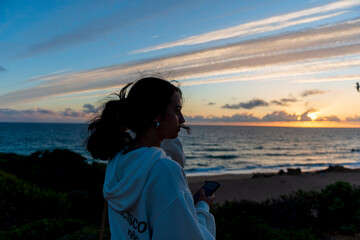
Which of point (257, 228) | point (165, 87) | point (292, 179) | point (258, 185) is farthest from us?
point (292, 179)

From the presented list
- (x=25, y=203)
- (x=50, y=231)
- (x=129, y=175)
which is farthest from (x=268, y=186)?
(x=129, y=175)

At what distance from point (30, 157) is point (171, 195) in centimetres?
1500

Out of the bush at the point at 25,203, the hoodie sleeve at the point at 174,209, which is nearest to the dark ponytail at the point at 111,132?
the hoodie sleeve at the point at 174,209

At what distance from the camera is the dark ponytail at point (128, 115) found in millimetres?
1623

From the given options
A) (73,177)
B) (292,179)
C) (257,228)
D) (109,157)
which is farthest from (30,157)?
(292,179)

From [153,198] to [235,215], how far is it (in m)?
6.07

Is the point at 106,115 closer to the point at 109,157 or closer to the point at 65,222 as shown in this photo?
the point at 109,157

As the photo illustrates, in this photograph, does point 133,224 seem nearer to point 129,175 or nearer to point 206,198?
point 129,175

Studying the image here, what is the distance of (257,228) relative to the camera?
5.30 m

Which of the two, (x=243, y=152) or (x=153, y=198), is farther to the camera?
(x=243, y=152)

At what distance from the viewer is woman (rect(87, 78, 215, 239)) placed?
51.5 inches

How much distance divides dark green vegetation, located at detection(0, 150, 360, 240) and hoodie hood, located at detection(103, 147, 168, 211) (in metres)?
3.93

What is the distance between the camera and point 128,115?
170cm

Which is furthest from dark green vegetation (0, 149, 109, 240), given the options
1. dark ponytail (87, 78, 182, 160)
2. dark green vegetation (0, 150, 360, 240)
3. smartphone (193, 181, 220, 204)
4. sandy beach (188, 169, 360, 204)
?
sandy beach (188, 169, 360, 204)
